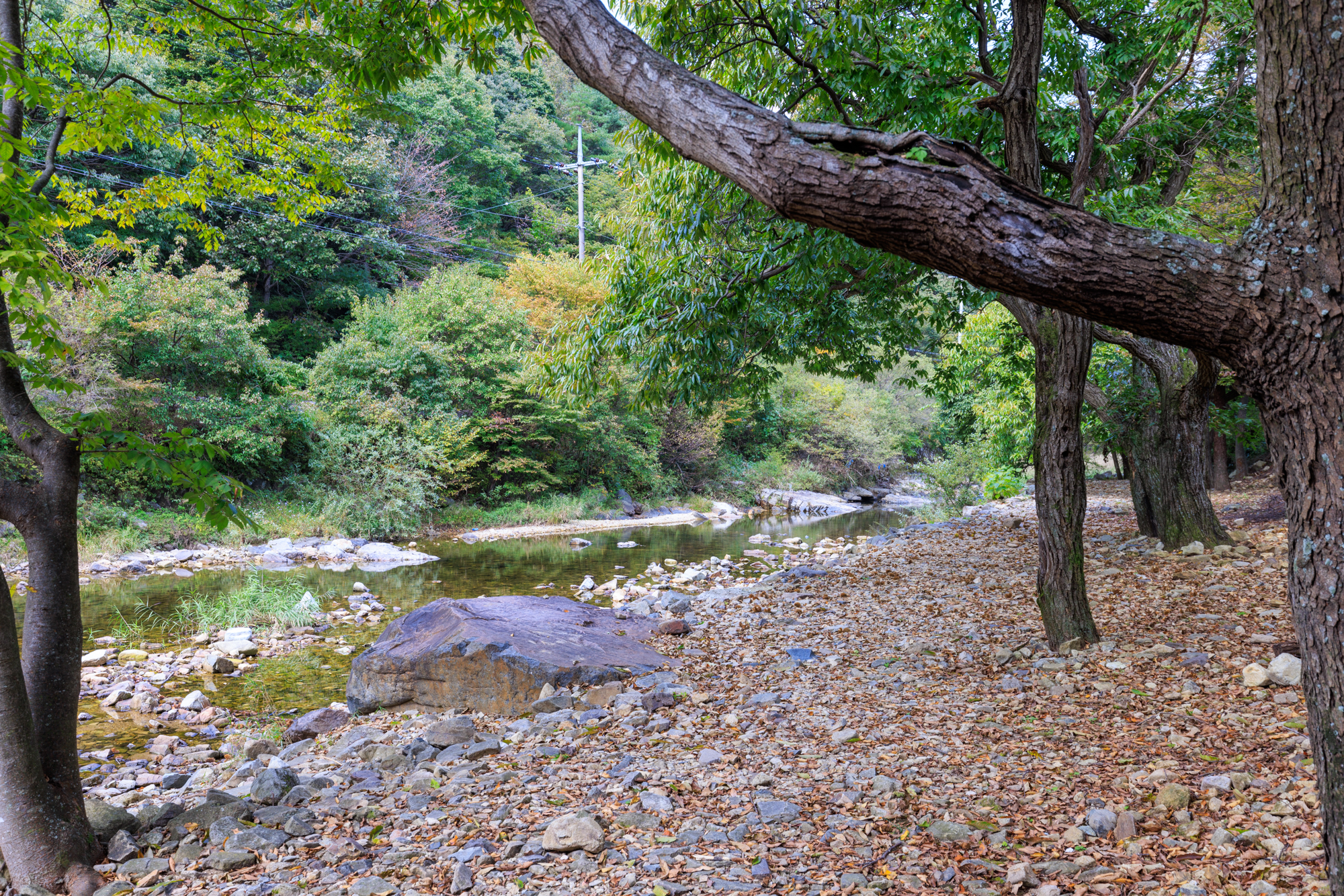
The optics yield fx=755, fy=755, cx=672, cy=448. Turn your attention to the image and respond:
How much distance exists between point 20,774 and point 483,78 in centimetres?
3199

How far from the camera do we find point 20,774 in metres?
2.73

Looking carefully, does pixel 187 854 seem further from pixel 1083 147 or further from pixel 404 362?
pixel 404 362

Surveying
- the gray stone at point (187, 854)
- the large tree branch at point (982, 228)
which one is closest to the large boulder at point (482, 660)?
the gray stone at point (187, 854)

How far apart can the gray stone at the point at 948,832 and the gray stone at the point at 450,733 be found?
263 cm

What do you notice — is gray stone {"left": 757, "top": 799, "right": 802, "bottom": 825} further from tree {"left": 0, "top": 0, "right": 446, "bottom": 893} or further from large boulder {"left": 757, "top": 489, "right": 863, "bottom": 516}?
large boulder {"left": 757, "top": 489, "right": 863, "bottom": 516}

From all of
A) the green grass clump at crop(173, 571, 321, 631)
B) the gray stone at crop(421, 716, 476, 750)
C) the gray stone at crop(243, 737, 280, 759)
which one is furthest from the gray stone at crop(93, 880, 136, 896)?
the green grass clump at crop(173, 571, 321, 631)

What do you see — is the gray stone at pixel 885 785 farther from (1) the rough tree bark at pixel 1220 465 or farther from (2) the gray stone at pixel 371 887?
(1) the rough tree bark at pixel 1220 465

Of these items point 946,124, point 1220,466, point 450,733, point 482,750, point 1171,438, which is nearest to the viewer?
point 482,750

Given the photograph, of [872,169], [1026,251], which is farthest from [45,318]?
[1026,251]

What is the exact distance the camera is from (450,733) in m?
4.36

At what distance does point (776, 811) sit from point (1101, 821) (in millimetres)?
1130

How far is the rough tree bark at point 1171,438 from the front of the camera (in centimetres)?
678

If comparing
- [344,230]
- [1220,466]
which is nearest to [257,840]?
[1220,466]

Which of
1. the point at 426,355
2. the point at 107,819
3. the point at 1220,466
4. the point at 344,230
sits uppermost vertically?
the point at 344,230
